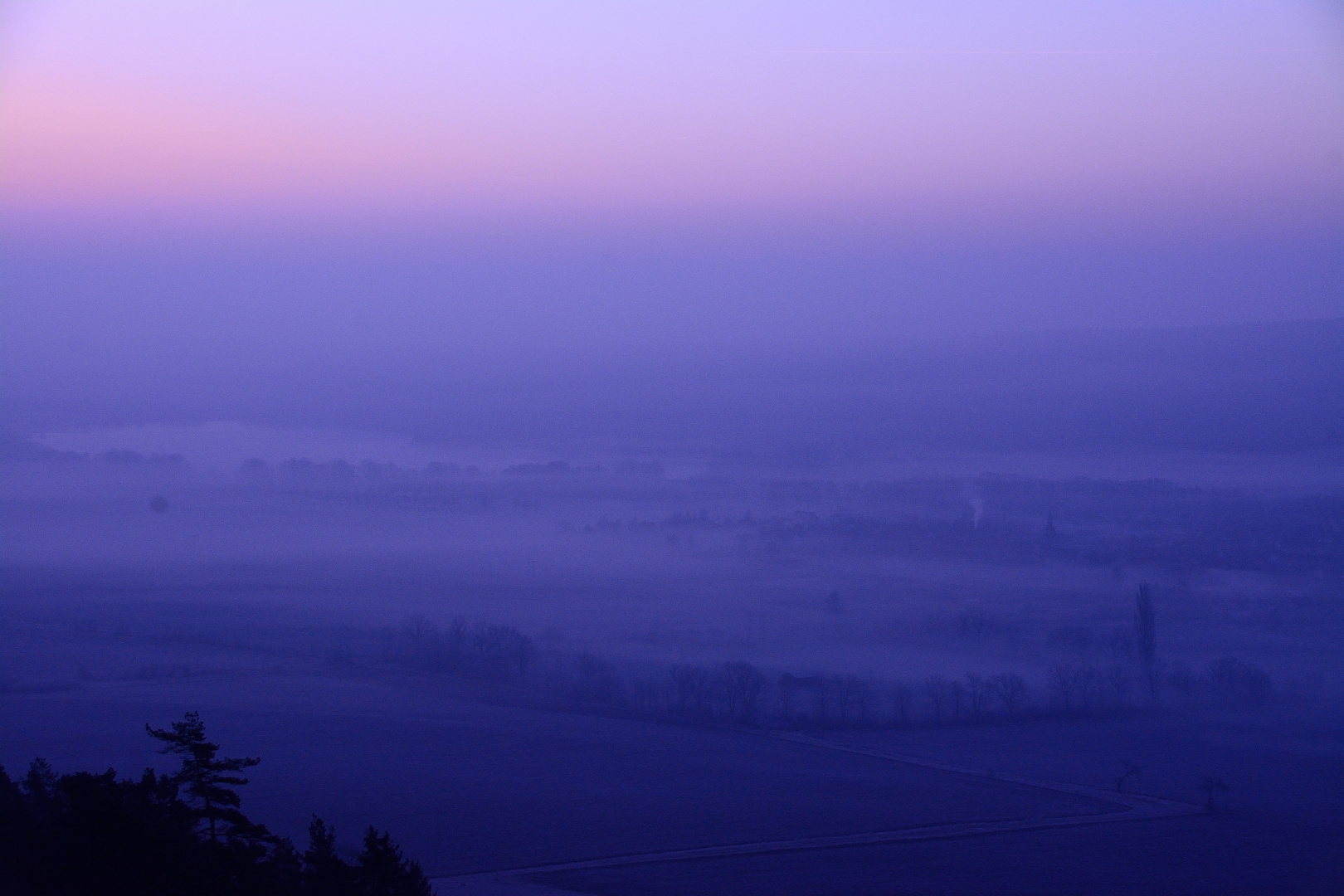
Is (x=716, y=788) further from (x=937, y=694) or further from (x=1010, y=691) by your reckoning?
(x=1010, y=691)

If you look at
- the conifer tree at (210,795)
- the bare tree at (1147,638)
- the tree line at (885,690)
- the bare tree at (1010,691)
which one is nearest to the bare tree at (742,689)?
the tree line at (885,690)

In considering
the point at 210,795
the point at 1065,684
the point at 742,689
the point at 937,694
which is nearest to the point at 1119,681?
the point at 1065,684

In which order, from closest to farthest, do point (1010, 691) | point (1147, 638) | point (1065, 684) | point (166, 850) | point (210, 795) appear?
point (166, 850), point (210, 795), point (1010, 691), point (1065, 684), point (1147, 638)

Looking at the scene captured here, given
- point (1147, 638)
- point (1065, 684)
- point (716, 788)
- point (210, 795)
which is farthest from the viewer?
point (1147, 638)

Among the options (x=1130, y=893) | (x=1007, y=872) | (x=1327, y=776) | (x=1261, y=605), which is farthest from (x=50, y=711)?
(x=1261, y=605)

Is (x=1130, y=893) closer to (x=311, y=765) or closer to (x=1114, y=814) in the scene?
(x=1114, y=814)

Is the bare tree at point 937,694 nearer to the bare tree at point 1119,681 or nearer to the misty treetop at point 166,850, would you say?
the bare tree at point 1119,681

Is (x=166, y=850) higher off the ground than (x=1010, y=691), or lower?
lower

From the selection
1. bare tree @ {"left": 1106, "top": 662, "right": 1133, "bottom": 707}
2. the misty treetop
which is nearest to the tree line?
bare tree @ {"left": 1106, "top": 662, "right": 1133, "bottom": 707}
